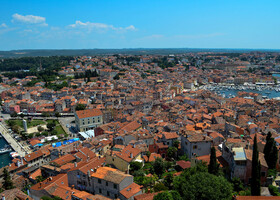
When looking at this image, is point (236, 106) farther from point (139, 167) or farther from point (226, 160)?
point (139, 167)

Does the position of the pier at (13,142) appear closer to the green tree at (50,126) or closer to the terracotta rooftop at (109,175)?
the green tree at (50,126)

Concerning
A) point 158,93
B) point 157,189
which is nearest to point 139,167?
point 157,189

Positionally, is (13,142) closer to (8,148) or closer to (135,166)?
(8,148)

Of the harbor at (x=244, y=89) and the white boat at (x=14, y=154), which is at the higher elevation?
the harbor at (x=244, y=89)

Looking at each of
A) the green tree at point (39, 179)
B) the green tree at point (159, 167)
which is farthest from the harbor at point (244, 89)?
the green tree at point (39, 179)

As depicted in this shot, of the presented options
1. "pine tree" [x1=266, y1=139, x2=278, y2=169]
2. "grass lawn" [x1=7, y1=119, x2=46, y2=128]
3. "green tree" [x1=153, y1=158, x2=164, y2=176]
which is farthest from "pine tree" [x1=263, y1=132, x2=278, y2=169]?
"grass lawn" [x1=7, y1=119, x2=46, y2=128]

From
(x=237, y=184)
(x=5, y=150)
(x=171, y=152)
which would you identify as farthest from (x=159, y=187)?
(x=5, y=150)

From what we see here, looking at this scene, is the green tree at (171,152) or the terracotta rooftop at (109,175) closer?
the terracotta rooftop at (109,175)

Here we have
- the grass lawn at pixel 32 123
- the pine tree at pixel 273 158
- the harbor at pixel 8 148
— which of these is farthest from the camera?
the grass lawn at pixel 32 123

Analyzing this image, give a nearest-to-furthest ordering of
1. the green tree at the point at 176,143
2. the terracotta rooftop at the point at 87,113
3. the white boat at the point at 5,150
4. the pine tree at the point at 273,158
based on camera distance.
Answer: the pine tree at the point at 273,158 → the green tree at the point at 176,143 → the white boat at the point at 5,150 → the terracotta rooftop at the point at 87,113

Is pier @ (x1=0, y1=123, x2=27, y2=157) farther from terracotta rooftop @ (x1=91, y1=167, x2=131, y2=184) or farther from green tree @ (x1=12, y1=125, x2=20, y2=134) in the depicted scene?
terracotta rooftop @ (x1=91, y1=167, x2=131, y2=184)

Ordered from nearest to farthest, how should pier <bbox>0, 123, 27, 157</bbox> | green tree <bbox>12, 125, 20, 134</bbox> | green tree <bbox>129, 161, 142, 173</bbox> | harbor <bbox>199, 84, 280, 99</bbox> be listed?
green tree <bbox>129, 161, 142, 173</bbox> → pier <bbox>0, 123, 27, 157</bbox> → green tree <bbox>12, 125, 20, 134</bbox> → harbor <bbox>199, 84, 280, 99</bbox>
